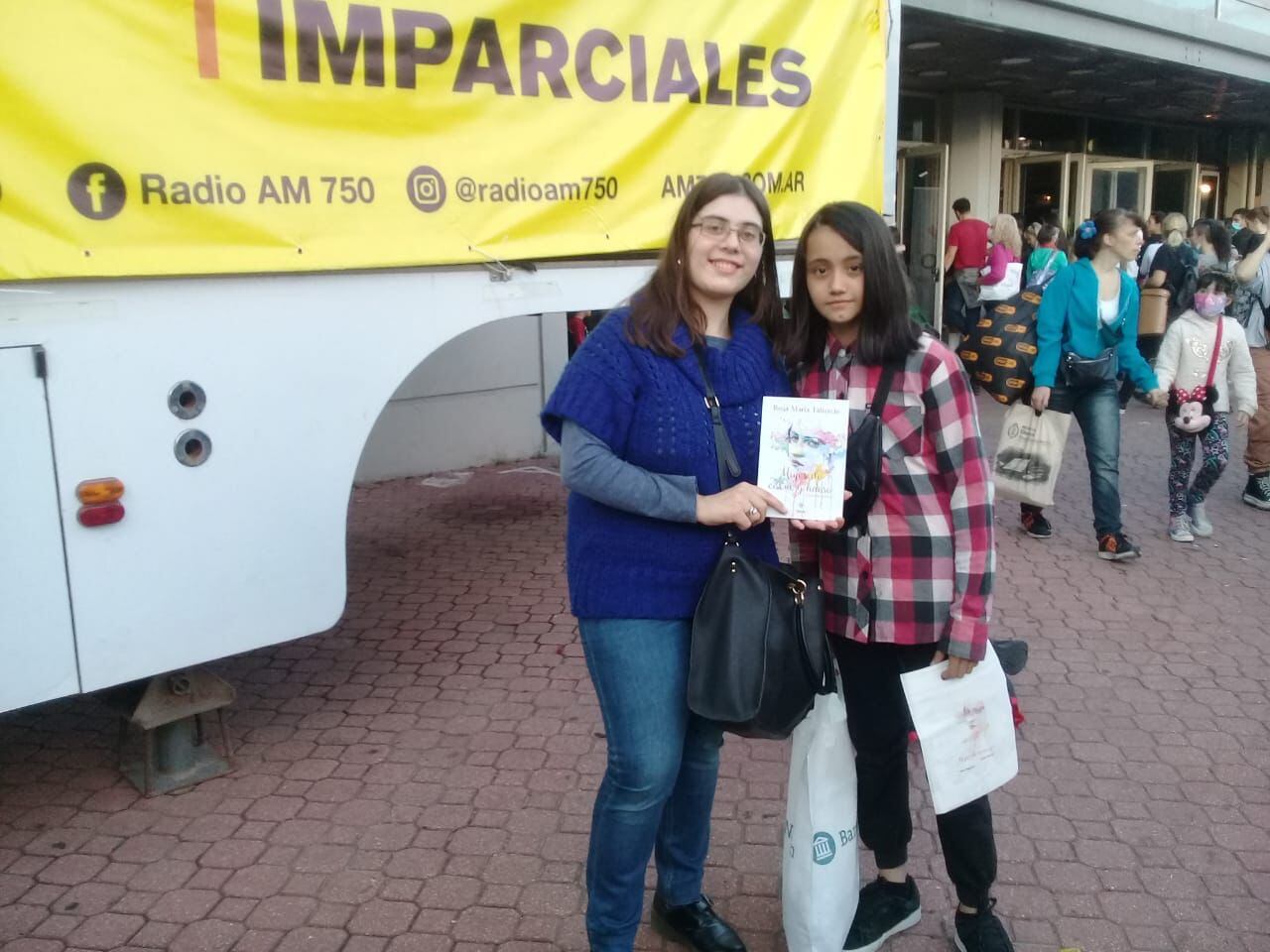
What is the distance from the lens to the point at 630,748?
2.41 metres

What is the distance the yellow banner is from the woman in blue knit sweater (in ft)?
4.45

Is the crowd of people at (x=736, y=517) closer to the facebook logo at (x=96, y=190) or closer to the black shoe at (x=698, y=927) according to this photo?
the black shoe at (x=698, y=927)

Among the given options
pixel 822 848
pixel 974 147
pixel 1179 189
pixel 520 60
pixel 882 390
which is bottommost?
pixel 822 848

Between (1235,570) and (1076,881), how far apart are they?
3.57m

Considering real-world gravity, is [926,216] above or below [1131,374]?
above

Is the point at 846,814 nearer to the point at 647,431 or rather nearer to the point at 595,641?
the point at 595,641

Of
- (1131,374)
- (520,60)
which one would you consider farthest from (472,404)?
(520,60)

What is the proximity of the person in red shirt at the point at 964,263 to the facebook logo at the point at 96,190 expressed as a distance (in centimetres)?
1044

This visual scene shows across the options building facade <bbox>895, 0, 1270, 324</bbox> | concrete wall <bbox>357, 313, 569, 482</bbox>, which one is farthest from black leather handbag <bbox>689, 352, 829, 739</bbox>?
building facade <bbox>895, 0, 1270, 324</bbox>

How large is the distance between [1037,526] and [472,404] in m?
4.06

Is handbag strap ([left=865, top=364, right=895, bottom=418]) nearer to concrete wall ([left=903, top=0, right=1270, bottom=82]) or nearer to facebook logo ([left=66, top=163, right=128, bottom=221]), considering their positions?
facebook logo ([left=66, top=163, right=128, bottom=221])

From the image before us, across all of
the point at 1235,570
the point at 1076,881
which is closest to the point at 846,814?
the point at 1076,881

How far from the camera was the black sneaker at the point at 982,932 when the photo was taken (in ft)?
8.98

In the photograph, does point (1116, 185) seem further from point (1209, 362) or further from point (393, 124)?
point (393, 124)
